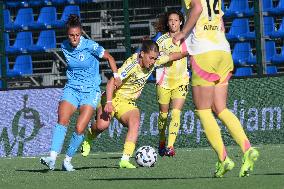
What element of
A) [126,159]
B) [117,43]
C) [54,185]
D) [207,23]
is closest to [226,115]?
[207,23]

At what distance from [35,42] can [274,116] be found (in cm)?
550

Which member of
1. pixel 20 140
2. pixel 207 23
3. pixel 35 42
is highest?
pixel 207 23

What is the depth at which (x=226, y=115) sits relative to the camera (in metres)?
9.23

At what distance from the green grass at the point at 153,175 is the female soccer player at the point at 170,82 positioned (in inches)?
21.1

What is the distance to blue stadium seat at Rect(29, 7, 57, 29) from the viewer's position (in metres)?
19.1

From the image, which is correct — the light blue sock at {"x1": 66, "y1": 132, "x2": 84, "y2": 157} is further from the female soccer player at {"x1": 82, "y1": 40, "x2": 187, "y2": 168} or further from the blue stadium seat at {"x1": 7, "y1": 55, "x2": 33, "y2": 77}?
the blue stadium seat at {"x1": 7, "y1": 55, "x2": 33, "y2": 77}

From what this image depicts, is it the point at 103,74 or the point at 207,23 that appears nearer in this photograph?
the point at 207,23

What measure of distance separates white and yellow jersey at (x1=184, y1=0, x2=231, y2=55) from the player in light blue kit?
313 cm

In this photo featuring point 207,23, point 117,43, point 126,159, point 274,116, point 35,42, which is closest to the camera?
point 207,23

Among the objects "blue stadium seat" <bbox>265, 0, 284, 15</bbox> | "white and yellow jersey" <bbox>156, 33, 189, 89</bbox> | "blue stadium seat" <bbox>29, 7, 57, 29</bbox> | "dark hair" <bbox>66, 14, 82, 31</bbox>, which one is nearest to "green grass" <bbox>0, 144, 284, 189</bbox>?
"white and yellow jersey" <bbox>156, 33, 189, 89</bbox>

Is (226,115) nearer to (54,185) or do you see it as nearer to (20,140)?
(54,185)

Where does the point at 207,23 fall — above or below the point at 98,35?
above

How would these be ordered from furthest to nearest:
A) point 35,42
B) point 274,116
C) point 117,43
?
point 35,42 < point 117,43 < point 274,116

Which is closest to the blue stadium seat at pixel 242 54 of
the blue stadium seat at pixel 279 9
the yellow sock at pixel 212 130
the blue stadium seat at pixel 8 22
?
the blue stadium seat at pixel 279 9
